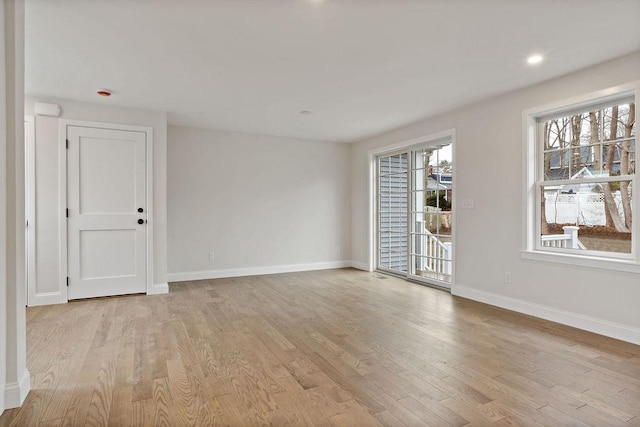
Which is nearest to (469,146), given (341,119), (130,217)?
(341,119)

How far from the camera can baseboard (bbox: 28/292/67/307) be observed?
4.08 meters

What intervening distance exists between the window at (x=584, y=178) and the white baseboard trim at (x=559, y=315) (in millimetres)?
575

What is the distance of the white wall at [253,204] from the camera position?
548 cm

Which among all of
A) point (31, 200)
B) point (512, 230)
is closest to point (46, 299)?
point (31, 200)

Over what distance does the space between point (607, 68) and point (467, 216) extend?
6.61 feet

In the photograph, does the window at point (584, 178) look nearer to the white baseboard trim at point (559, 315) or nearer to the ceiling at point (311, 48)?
the ceiling at point (311, 48)

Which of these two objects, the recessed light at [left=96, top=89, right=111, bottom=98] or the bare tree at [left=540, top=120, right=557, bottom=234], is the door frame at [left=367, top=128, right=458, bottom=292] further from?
the recessed light at [left=96, top=89, right=111, bottom=98]

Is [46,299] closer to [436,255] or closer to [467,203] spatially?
[436,255]

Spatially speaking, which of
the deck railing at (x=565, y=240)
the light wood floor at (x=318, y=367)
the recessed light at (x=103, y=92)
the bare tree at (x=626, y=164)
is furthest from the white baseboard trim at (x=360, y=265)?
the recessed light at (x=103, y=92)

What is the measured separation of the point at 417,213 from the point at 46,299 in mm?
5094

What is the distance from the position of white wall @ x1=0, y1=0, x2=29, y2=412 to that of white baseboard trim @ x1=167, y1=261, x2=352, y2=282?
3.47 meters

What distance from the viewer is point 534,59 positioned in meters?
3.04

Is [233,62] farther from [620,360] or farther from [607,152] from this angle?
[620,360]

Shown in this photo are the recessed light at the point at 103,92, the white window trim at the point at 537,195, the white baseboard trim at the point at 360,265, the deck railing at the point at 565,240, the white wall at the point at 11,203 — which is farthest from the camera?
the white baseboard trim at the point at 360,265
